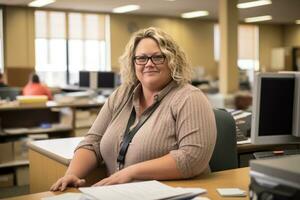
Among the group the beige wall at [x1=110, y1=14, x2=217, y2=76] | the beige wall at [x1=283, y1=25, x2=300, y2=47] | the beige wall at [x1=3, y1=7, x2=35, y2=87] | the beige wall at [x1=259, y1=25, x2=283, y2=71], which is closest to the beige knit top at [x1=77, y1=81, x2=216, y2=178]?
the beige wall at [x1=3, y1=7, x2=35, y2=87]

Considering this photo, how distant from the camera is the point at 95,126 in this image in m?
2.05

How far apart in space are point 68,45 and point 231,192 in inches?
367

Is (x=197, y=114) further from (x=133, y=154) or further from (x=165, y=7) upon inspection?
(x=165, y=7)

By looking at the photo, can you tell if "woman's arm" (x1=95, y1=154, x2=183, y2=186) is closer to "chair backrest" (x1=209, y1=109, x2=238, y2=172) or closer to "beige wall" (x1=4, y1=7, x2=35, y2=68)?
"chair backrest" (x1=209, y1=109, x2=238, y2=172)

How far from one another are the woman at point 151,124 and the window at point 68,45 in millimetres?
8416

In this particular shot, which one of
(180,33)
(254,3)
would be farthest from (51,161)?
(180,33)

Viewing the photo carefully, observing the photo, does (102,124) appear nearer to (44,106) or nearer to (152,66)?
(152,66)

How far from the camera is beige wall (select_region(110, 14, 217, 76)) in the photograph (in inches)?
440

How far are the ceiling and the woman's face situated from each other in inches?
299

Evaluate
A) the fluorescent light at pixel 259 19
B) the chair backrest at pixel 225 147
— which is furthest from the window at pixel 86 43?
the chair backrest at pixel 225 147

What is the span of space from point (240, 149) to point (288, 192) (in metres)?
1.81

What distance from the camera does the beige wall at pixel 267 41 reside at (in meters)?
13.9

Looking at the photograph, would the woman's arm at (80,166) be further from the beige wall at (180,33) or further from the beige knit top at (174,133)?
the beige wall at (180,33)

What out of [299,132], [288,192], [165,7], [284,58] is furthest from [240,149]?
[284,58]
